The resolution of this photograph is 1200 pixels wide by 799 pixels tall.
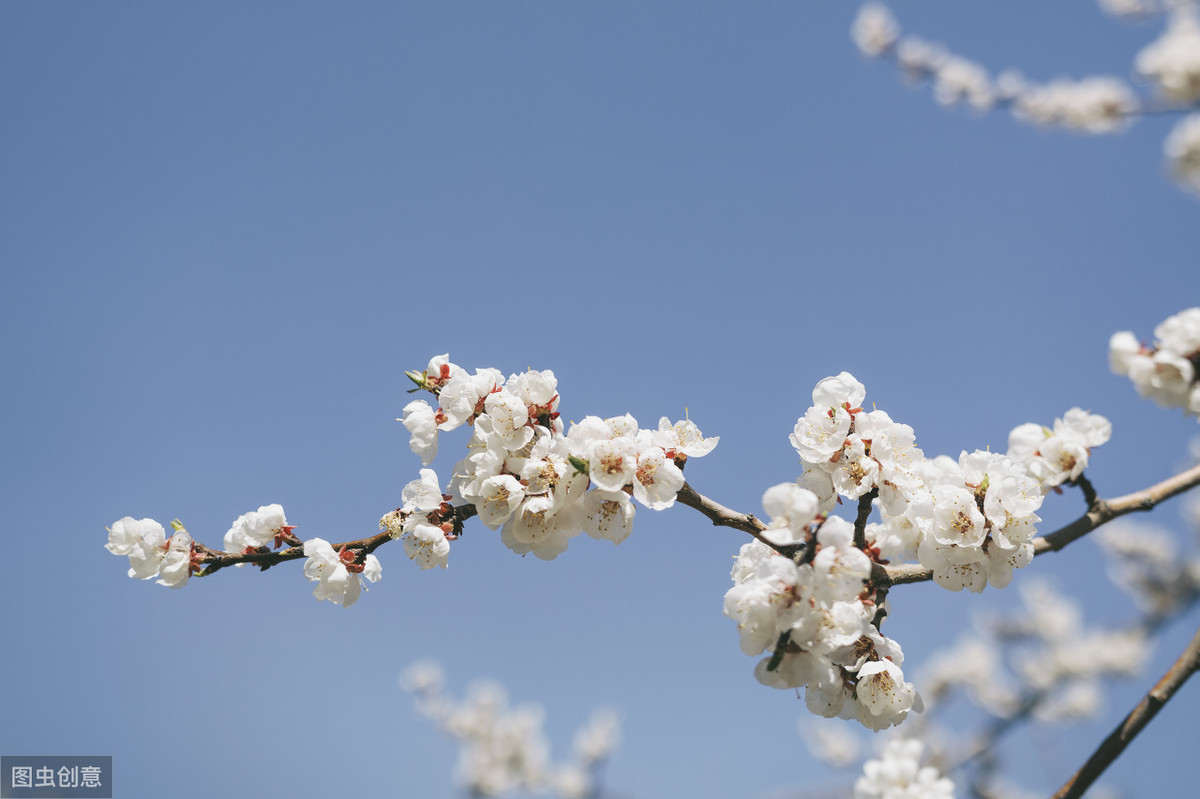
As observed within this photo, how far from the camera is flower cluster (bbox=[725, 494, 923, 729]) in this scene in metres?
1.80

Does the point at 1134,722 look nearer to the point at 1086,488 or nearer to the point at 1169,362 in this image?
the point at 1086,488

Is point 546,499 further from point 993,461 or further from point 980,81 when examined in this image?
point 980,81

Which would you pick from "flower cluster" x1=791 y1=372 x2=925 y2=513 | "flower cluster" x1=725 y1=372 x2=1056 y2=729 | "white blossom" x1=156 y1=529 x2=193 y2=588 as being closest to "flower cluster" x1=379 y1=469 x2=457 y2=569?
"white blossom" x1=156 y1=529 x2=193 y2=588

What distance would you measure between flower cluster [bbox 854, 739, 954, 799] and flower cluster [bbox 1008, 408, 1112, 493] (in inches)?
71.1

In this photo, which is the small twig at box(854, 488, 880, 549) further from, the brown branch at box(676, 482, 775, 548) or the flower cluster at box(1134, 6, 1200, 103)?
the flower cluster at box(1134, 6, 1200, 103)

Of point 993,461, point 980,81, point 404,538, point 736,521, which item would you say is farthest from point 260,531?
point 980,81

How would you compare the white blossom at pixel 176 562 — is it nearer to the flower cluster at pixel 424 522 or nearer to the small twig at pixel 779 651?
the flower cluster at pixel 424 522

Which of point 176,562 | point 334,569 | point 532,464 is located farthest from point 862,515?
point 176,562

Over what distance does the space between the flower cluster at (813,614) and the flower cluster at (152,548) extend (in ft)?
6.01

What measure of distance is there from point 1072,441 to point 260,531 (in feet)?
8.59

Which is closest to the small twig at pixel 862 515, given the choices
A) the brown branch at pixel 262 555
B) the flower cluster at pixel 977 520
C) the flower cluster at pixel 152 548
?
the flower cluster at pixel 977 520

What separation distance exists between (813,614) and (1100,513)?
38.7 inches

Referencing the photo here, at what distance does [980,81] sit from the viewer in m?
9.75

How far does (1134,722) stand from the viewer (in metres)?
1.96
